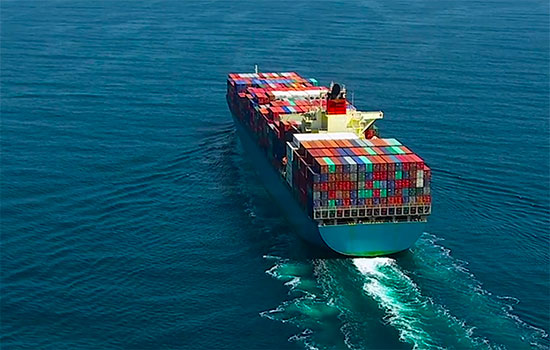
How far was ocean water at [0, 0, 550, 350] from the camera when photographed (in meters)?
69.4

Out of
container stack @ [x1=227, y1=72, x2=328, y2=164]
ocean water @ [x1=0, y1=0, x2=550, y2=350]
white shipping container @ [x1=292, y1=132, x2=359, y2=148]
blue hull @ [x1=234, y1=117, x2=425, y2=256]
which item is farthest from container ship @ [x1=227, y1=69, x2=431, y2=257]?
ocean water @ [x1=0, y1=0, x2=550, y2=350]

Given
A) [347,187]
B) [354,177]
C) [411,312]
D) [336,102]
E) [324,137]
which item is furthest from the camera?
[336,102]

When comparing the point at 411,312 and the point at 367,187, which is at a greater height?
the point at 367,187

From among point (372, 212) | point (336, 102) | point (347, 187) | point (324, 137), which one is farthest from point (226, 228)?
point (336, 102)

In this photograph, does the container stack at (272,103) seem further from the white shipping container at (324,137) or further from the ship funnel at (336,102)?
the ship funnel at (336,102)

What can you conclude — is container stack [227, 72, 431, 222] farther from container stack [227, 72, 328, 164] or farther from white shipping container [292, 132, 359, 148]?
container stack [227, 72, 328, 164]

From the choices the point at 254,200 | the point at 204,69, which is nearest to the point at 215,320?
the point at 254,200

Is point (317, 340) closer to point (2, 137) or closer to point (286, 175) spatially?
point (286, 175)

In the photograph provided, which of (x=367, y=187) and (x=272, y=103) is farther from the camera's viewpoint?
(x=272, y=103)

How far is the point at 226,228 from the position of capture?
9219cm

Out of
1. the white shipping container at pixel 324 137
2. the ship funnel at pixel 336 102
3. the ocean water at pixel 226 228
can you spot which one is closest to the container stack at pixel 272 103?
the white shipping container at pixel 324 137

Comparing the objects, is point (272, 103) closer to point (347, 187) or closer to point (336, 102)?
point (336, 102)

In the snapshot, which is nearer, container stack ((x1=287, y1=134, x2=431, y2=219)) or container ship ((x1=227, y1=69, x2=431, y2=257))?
container stack ((x1=287, y1=134, x2=431, y2=219))

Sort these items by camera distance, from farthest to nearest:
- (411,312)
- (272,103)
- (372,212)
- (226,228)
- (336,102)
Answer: (272,103) → (336,102) → (226,228) → (372,212) → (411,312)
